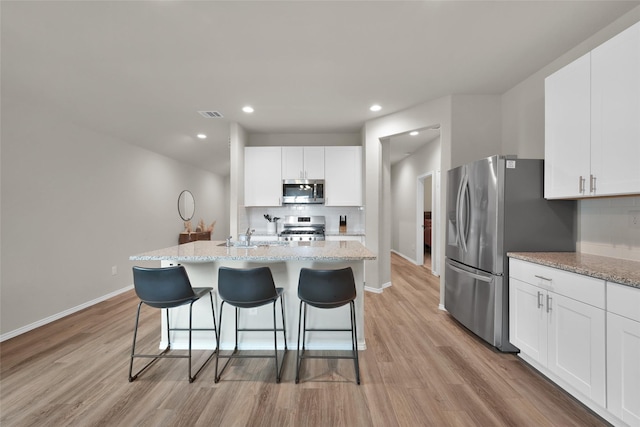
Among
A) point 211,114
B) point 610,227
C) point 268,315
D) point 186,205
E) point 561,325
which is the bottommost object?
point 268,315

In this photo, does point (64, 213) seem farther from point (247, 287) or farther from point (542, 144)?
point (542, 144)

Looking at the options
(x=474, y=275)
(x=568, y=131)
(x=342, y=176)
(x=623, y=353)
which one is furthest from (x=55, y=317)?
(x=568, y=131)

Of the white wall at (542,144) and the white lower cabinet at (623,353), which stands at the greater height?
the white wall at (542,144)

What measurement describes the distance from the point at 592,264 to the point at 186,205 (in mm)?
6527

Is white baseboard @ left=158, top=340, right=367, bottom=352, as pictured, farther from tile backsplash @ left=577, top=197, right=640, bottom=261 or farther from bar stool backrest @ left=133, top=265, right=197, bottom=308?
tile backsplash @ left=577, top=197, right=640, bottom=261


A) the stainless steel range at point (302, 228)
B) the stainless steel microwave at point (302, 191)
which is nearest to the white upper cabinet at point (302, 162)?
the stainless steel microwave at point (302, 191)

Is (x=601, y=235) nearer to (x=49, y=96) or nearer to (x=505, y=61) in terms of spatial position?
(x=505, y=61)

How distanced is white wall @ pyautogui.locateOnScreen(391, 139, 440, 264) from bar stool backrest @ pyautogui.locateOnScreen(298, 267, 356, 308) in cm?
415

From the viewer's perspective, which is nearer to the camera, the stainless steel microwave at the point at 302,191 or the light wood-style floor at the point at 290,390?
the light wood-style floor at the point at 290,390

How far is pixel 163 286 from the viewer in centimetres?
199

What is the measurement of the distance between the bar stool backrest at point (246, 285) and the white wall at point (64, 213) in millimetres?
2611

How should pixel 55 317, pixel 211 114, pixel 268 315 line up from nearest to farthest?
1. pixel 268 315
2. pixel 55 317
3. pixel 211 114

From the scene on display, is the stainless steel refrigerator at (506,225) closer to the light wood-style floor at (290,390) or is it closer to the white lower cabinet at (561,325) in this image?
the white lower cabinet at (561,325)

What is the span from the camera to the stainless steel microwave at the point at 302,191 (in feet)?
14.9
